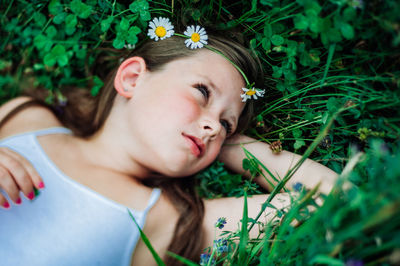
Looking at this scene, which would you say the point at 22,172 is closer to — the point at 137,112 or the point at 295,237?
the point at 137,112

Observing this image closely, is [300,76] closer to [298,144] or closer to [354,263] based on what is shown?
[298,144]

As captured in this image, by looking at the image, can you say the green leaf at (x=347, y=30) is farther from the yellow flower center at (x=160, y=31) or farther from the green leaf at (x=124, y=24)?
the green leaf at (x=124, y=24)

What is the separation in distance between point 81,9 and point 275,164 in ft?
5.24

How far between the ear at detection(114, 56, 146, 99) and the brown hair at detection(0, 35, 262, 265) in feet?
0.17

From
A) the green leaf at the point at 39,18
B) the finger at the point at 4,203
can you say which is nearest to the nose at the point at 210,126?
the finger at the point at 4,203

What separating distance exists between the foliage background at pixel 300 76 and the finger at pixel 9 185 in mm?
872

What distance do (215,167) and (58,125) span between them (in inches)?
45.0

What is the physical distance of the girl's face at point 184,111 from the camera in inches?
63.0

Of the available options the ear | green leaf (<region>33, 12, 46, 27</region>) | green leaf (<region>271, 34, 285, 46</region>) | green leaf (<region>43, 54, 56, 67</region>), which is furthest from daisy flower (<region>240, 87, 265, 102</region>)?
green leaf (<region>33, 12, 46, 27</region>)

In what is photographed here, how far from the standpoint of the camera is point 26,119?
2.04 metres

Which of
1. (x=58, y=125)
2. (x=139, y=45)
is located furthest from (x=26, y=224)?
(x=139, y=45)

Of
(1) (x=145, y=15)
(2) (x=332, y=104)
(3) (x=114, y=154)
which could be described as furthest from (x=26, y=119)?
(2) (x=332, y=104)

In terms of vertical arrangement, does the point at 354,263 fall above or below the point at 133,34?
below

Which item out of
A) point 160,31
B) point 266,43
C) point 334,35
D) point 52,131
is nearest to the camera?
point 334,35
